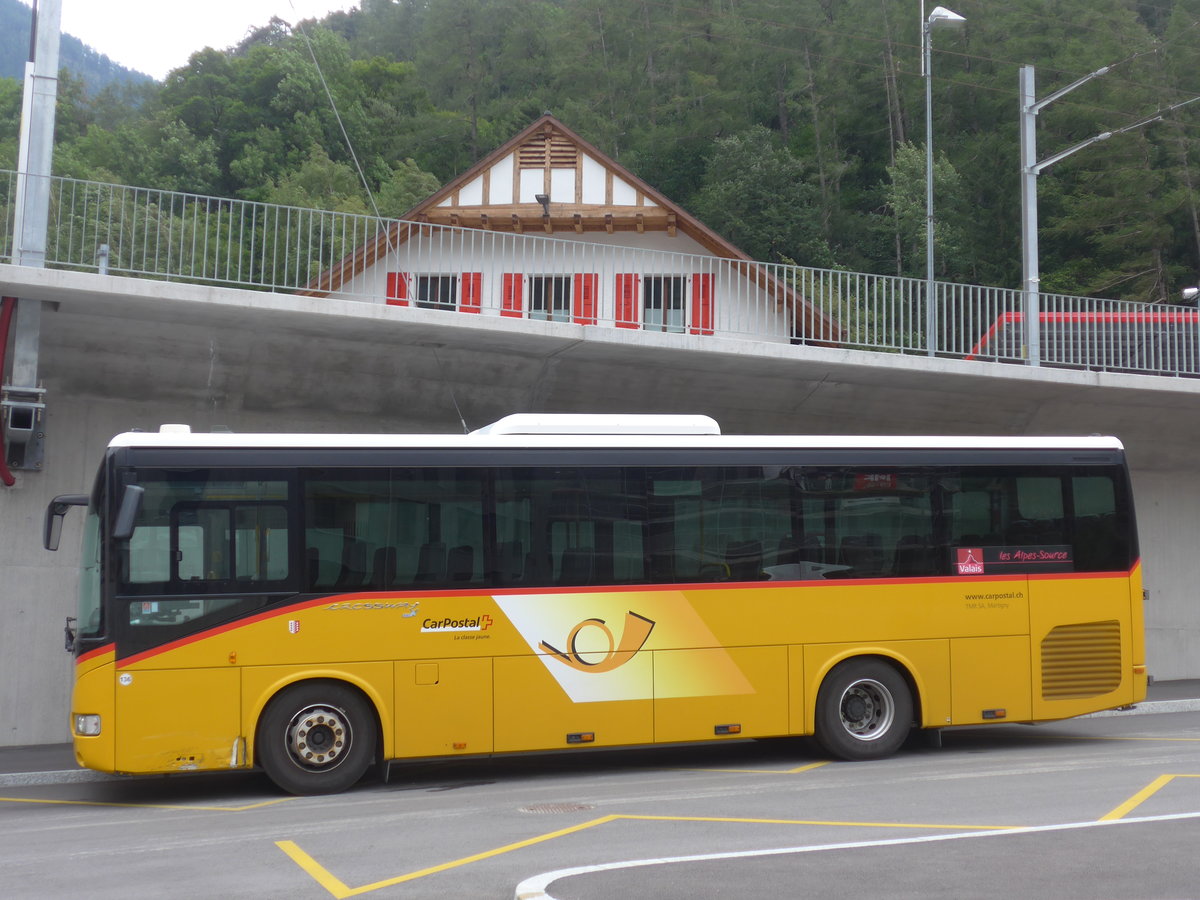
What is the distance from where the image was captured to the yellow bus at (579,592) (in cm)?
995

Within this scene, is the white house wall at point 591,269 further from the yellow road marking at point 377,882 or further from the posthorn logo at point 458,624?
the yellow road marking at point 377,882

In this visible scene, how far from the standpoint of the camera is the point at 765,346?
15.8 metres

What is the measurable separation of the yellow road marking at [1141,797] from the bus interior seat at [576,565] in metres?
4.52

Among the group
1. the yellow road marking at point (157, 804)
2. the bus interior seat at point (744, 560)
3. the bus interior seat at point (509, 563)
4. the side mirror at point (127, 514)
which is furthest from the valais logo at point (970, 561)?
the side mirror at point (127, 514)

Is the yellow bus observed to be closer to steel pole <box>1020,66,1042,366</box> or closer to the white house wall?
the white house wall

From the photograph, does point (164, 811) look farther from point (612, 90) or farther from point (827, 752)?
point (612, 90)

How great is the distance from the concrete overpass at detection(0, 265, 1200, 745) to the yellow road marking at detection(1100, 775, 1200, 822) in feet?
24.4

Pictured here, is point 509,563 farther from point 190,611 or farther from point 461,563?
point 190,611

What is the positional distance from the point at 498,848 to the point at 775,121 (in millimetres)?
64805

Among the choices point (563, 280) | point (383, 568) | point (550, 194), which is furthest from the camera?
point (550, 194)

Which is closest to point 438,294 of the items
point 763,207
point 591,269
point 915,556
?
point 591,269

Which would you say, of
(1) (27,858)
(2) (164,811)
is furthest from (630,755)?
(1) (27,858)

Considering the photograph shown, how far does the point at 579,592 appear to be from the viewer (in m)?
10.8

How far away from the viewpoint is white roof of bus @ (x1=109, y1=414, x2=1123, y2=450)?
33.7ft
